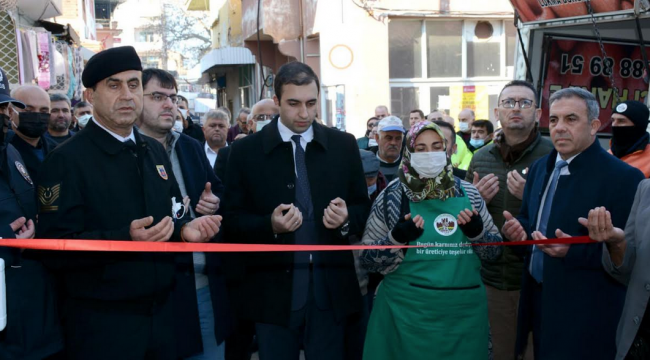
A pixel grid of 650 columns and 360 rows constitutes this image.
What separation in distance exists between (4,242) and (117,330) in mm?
651

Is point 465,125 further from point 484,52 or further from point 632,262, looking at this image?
point 632,262

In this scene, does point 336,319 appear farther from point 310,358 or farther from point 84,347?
point 84,347

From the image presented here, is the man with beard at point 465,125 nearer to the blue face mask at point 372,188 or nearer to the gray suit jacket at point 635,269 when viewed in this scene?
the blue face mask at point 372,188

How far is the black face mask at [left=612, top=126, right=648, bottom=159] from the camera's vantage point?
496 centimetres

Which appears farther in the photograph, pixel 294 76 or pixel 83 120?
pixel 83 120

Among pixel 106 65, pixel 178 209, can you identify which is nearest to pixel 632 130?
pixel 178 209

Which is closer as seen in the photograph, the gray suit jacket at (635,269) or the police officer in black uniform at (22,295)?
the gray suit jacket at (635,269)

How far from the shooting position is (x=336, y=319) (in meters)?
3.65

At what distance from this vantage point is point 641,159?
4855 millimetres

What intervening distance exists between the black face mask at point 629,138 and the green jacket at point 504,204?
72 centimetres

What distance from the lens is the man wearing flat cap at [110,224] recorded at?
2.92m

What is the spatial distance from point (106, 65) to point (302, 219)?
1.34m

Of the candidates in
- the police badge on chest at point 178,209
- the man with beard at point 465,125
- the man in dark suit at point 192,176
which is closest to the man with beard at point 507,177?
the man in dark suit at point 192,176

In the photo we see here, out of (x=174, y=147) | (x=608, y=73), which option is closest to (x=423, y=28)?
(x=608, y=73)
